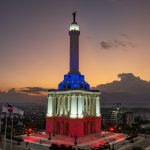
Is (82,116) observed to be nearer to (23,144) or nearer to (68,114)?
(68,114)

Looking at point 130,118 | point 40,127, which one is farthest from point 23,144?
point 130,118

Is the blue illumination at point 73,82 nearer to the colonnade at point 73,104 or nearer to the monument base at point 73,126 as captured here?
the colonnade at point 73,104

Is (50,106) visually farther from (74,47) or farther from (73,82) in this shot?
(74,47)

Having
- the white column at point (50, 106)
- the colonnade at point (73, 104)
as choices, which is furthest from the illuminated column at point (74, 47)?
the white column at point (50, 106)

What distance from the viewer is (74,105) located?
70.0 m

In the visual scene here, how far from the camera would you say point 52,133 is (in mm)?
74250

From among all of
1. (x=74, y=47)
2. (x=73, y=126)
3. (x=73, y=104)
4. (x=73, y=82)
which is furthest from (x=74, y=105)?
(x=74, y=47)

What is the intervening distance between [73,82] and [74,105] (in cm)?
723

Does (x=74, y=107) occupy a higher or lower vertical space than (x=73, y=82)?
lower

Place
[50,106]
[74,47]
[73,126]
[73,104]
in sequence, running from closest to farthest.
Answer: [73,126], [73,104], [50,106], [74,47]

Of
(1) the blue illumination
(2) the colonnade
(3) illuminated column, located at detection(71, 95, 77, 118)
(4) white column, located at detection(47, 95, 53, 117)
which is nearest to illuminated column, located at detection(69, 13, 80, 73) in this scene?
(1) the blue illumination

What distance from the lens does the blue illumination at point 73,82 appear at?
242 ft

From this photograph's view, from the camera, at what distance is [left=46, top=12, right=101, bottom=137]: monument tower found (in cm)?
7006

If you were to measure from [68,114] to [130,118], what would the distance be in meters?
92.4
